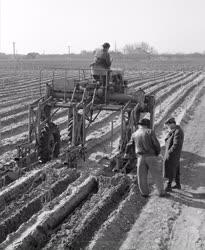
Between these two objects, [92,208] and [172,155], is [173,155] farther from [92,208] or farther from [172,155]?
[92,208]

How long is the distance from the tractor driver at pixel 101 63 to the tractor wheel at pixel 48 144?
1720 millimetres

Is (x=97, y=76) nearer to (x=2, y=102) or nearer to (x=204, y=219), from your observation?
(x=204, y=219)

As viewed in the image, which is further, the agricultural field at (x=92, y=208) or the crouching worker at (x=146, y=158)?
the crouching worker at (x=146, y=158)

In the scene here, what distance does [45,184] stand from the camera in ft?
27.8

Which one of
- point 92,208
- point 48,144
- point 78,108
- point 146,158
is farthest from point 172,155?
point 48,144

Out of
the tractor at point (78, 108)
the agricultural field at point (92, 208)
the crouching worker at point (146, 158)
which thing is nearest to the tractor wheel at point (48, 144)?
the tractor at point (78, 108)

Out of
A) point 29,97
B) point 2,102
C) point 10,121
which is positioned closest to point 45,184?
point 10,121

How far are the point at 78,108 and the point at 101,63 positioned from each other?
158cm

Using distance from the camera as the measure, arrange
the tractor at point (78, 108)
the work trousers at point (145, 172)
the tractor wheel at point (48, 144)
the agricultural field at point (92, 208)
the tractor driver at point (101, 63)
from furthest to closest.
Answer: the tractor driver at point (101, 63)
the tractor wheel at point (48, 144)
the tractor at point (78, 108)
the work trousers at point (145, 172)
the agricultural field at point (92, 208)

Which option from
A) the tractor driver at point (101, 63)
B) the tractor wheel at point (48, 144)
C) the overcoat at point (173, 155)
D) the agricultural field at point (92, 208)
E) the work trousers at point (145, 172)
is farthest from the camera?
the tractor driver at point (101, 63)

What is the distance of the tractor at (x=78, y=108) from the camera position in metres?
10.1

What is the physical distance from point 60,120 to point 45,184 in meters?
7.89

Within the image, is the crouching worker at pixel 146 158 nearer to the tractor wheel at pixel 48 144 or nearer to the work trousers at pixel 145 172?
the work trousers at pixel 145 172

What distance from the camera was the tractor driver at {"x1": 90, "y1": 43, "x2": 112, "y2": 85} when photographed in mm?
11078
